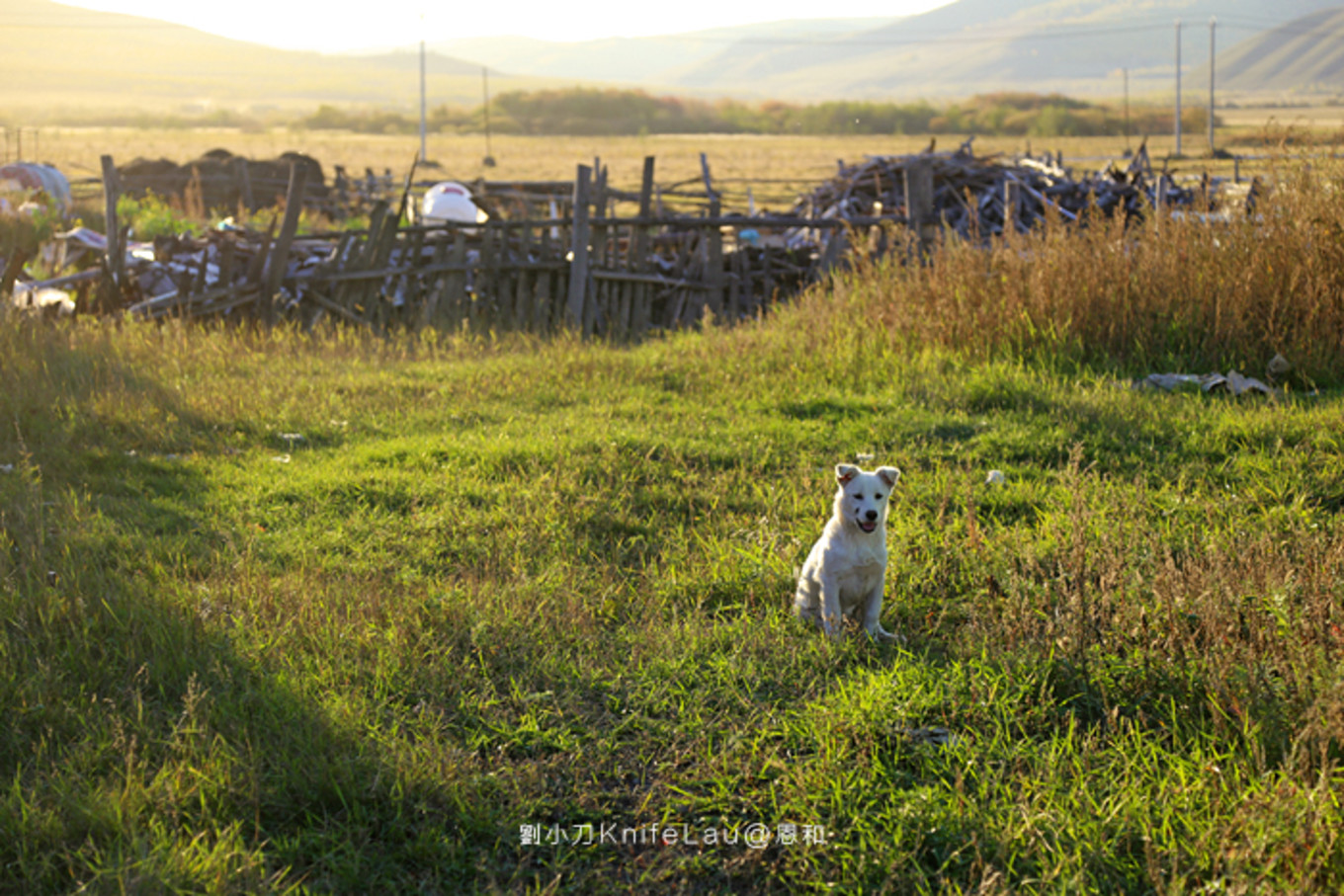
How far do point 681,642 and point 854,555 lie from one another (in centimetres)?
77

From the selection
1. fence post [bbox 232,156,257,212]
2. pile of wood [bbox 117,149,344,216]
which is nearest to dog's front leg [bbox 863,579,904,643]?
pile of wood [bbox 117,149,344,216]

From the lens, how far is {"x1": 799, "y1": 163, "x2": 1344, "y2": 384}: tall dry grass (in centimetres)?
758

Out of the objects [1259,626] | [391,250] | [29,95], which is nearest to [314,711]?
[1259,626]

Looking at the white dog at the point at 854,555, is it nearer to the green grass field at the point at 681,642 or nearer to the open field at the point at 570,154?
the green grass field at the point at 681,642

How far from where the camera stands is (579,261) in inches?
486

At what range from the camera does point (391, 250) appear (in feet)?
43.8

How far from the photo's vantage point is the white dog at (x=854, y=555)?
377cm

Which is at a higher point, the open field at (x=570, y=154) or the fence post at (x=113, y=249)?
the open field at (x=570, y=154)

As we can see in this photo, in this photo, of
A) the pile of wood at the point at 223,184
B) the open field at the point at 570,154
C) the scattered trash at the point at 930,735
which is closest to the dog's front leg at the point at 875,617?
the scattered trash at the point at 930,735

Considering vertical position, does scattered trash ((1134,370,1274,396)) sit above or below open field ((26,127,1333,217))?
below

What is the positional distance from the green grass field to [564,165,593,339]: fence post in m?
4.68

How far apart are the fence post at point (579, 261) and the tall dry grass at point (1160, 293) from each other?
396cm

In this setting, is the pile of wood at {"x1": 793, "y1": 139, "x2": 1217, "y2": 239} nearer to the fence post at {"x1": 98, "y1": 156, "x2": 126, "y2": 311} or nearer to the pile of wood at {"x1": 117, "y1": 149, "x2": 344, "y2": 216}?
the fence post at {"x1": 98, "y1": 156, "x2": 126, "y2": 311}

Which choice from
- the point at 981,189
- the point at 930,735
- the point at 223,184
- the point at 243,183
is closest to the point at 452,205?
the point at 243,183
